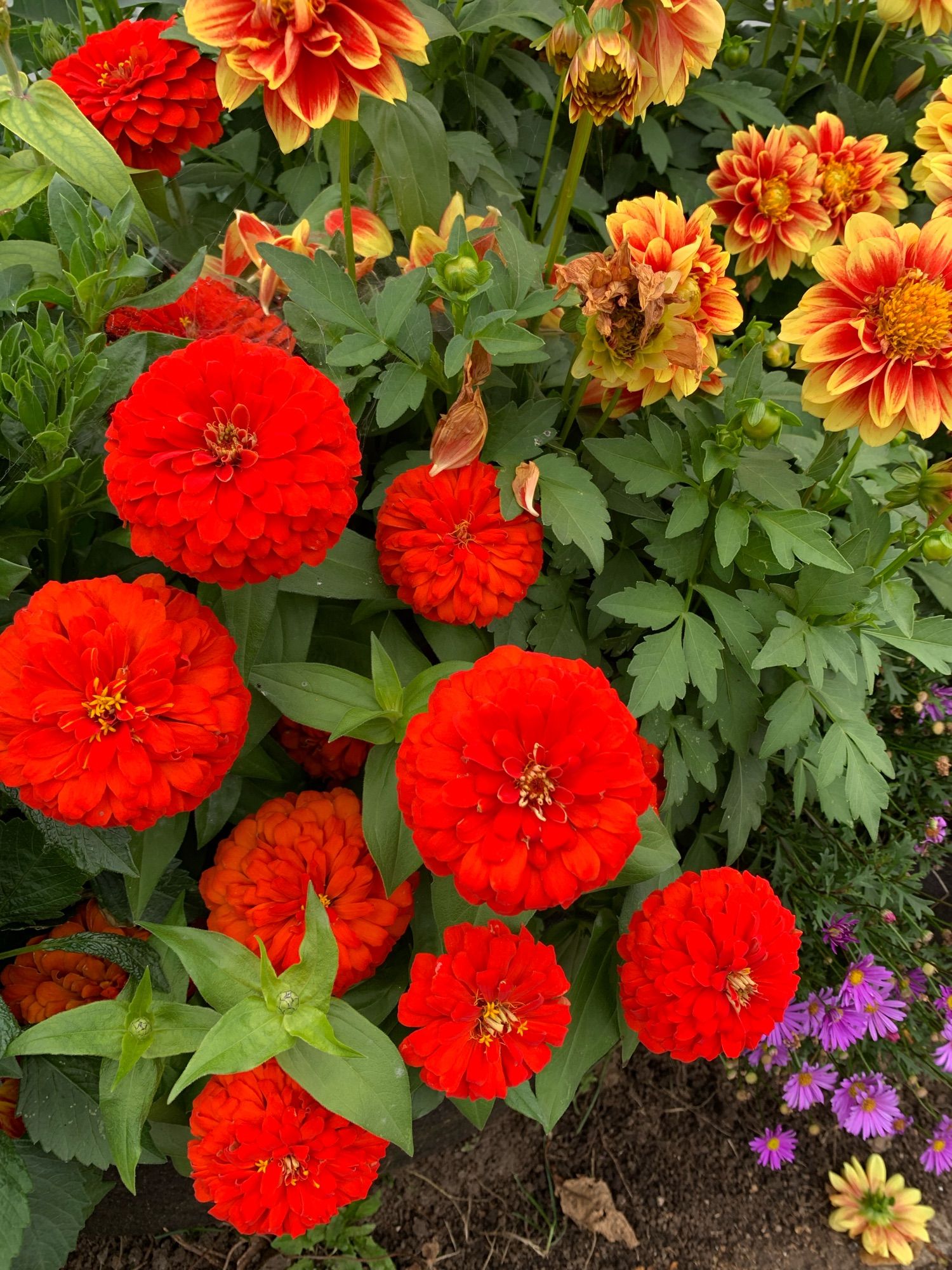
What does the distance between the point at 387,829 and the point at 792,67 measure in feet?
4.09

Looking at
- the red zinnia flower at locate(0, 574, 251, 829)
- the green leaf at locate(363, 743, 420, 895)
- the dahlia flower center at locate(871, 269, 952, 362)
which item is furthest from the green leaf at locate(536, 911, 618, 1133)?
the dahlia flower center at locate(871, 269, 952, 362)

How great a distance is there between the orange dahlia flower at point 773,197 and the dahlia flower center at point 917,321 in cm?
34

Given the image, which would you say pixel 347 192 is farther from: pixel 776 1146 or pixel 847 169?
pixel 776 1146

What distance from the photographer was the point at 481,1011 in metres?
0.81

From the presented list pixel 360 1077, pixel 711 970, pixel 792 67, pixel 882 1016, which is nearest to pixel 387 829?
pixel 360 1077

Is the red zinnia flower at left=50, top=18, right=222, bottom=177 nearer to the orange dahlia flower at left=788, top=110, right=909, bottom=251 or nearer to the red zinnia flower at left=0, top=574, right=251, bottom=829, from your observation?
the red zinnia flower at left=0, top=574, right=251, bottom=829

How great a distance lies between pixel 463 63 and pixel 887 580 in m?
0.83

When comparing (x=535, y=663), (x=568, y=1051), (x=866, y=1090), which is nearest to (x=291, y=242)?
(x=535, y=663)

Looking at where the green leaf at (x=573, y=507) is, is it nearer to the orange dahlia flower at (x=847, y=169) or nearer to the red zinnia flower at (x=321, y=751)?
the red zinnia flower at (x=321, y=751)

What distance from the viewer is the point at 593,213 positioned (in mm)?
1383

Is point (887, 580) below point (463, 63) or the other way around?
below

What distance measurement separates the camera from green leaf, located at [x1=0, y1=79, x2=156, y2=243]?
2.94 ft

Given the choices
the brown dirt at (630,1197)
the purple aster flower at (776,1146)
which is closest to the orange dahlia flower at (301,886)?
the brown dirt at (630,1197)

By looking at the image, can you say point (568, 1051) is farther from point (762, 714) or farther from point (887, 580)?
point (887, 580)
